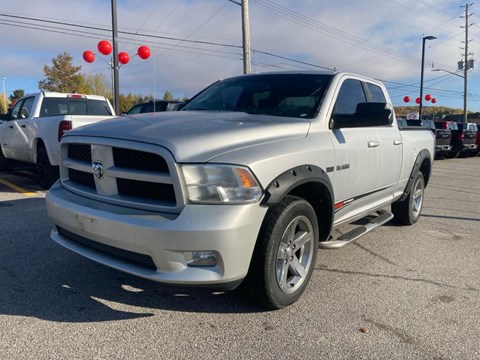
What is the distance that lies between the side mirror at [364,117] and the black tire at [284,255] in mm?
936

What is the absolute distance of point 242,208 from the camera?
9.14 ft

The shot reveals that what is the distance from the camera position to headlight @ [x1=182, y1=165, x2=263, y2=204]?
2.79 metres

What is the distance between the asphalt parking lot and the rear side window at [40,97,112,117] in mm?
4410

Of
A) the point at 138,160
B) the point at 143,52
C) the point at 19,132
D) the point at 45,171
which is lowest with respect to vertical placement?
the point at 45,171

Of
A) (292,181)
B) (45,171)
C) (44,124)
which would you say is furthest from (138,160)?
(45,171)

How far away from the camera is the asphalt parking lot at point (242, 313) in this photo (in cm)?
277

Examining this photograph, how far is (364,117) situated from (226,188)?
1691 millimetres

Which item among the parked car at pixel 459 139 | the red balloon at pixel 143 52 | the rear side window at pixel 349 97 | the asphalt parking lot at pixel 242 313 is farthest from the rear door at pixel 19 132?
the parked car at pixel 459 139

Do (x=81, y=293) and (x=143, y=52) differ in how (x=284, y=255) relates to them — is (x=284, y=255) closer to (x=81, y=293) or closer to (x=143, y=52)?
(x=81, y=293)

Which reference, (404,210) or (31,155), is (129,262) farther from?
(31,155)

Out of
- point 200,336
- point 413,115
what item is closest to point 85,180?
point 200,336

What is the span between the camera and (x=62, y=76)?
45.3m

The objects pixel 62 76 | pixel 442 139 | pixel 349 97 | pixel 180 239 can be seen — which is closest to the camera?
pixel 180 239

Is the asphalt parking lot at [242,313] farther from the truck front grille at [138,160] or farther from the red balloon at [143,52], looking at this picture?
the red balloon at [143,52]
